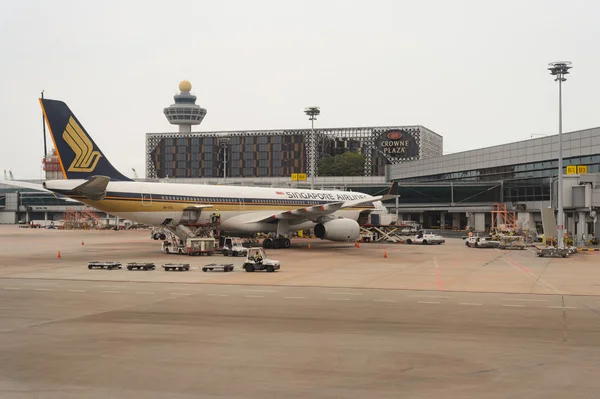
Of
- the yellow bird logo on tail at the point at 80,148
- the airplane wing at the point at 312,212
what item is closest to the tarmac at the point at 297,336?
the yellow bird logo on tail at the point at 80,148

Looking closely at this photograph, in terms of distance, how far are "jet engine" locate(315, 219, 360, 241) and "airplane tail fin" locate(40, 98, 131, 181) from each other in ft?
59.8

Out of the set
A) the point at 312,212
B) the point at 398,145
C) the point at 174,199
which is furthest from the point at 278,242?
the point at 398,145

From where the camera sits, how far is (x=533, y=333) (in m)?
16.0

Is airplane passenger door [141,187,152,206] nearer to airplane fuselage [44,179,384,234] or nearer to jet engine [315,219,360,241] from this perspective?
airplane fuselage [44,179,384,234]

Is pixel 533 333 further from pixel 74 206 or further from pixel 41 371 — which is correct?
pixel 74 206

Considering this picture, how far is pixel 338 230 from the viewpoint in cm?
5109

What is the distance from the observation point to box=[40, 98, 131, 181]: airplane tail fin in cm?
3959

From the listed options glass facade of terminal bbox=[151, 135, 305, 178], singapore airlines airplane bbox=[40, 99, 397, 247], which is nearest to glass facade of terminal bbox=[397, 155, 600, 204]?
singapore airlines airplane bbox=[40, 99, 397, 247]

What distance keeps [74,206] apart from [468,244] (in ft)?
370

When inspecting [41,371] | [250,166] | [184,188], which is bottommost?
[41,371]

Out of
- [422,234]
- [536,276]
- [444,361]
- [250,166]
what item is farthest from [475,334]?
[250,166]

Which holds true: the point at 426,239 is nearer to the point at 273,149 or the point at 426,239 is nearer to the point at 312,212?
the point at 312,212

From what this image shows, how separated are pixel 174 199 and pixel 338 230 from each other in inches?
548

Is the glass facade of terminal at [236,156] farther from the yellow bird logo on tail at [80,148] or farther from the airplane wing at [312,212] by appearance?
the yellow bird logo on tail at [80,148]
